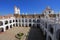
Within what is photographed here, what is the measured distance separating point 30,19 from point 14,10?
19355 mm

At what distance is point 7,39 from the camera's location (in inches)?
1454

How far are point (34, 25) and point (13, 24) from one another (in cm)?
1377

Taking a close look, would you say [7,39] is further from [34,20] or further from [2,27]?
[34,20]

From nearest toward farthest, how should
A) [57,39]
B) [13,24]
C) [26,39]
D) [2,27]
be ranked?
[57,39]
[26,39]
[2,27]
[13,24]

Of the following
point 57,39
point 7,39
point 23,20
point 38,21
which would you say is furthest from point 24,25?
point 57,39

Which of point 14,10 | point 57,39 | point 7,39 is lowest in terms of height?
point 7,39

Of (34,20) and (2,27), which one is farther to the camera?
(34,20)

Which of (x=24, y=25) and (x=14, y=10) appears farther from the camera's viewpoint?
(x=14, y=10)

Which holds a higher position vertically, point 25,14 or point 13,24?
point 25,14

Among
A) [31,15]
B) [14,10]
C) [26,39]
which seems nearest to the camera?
[26,39]

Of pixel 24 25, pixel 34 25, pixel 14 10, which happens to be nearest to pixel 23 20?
pixel 24 25

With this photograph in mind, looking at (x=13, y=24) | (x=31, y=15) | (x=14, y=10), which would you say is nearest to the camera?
(x=13, y=24)

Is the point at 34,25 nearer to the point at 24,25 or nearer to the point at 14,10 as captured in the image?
the point at 24,25

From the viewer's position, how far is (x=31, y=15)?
7681cm
